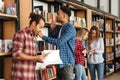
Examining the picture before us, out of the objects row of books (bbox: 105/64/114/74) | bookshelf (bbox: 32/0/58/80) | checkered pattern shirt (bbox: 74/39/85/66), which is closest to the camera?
bookshelf (bbox: 32/0/58/80)

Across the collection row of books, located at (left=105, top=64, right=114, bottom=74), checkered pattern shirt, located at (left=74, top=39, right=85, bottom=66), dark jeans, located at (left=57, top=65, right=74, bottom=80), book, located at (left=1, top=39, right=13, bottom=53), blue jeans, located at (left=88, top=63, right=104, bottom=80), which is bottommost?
row of books, located at (left=105, top=64, right=114, bottom=74)

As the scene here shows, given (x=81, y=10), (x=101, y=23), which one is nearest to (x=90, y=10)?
(x=81, y=10)

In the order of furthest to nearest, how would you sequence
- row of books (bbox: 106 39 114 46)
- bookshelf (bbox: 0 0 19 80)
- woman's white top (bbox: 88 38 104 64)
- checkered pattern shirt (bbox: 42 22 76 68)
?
row of books (bbox: 106 39 114 46) → woman's white top (bbox: 88 38 104 64) → bookshelf (bbox: 0 0 19 80) → checkered pattern shirt (bbox: 42 22 76 68)

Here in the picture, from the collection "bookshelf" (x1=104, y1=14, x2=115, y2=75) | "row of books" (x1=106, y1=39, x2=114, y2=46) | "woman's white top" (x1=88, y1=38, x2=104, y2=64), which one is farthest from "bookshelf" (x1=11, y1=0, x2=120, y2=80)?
"woman's white top" (x1=88, y1=38, x2=104, y2=64)

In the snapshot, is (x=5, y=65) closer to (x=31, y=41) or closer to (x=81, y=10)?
(x=31, y=41)

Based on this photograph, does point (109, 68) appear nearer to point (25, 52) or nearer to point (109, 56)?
point (109, 56)

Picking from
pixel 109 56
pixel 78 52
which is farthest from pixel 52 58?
pixel 109 56

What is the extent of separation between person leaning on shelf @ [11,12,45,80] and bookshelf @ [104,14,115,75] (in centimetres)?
554

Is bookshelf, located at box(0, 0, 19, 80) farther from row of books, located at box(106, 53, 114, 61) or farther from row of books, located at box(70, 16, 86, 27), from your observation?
row of books, located at box(106, 53, 114, 61)

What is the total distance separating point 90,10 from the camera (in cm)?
683

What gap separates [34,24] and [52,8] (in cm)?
219

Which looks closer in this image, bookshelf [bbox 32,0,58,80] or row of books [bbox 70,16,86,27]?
bookshelf [bbox 32,0,58,80]

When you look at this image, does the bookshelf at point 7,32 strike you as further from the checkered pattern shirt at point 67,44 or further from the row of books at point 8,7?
the checkered pattern shirt at point 67,44

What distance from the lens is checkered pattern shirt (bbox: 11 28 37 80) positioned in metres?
2.86
